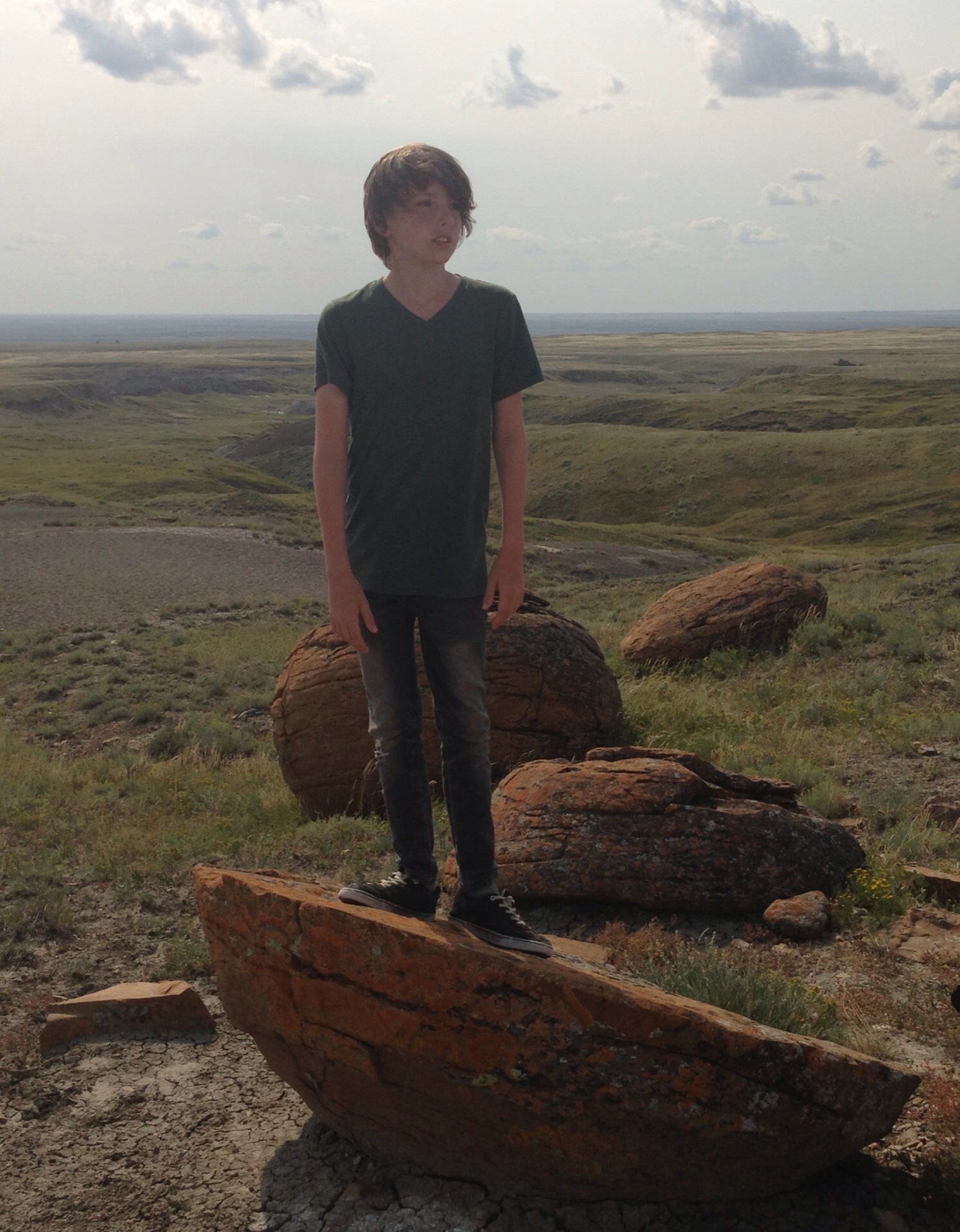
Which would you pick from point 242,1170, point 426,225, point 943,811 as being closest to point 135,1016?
point 242,1170

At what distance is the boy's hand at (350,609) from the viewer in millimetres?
3762

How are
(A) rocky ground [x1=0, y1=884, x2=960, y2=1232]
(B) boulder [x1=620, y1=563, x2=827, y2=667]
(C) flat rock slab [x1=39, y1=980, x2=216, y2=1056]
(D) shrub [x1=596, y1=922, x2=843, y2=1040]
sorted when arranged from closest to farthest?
(A) rocky ground [x1=0, y1=884, x2=960, y2=1232] → (D) shrub [x1=596, y1=922, x2=843, y2=1040] → (C) flat rock slab [x1=39, y1=980, x2=216, y2=1056] → (B) boulder [x1=620, y1=563, x2=827, y2=667]

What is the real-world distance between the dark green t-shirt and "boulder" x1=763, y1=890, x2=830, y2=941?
98.2 inches

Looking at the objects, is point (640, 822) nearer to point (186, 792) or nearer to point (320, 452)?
point (320, 452)

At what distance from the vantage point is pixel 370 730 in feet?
→ 12.9

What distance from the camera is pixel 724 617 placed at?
12883 millimetres

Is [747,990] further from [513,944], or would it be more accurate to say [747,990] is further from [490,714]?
[490,714]

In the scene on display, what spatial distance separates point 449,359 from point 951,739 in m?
6.20

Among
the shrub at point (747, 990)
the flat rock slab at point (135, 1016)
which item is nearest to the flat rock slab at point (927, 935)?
the shrub at point (747, 990)

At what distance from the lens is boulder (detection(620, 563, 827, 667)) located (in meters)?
12.8

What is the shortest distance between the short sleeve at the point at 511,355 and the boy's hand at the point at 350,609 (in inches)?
33.8

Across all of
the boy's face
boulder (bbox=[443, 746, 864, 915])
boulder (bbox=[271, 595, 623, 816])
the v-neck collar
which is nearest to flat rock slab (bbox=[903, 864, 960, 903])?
boulder (bbox=[443, 746, 864, 915])

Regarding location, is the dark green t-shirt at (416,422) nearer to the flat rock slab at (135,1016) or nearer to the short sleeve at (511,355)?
the short sleeve at (511,355)

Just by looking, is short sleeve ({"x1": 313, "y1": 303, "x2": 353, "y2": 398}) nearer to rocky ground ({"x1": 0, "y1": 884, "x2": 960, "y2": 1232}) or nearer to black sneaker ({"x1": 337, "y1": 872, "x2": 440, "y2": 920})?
black sneaker ({"x1": 337, "y1": 872, "x2": 440, "y2": 920})
